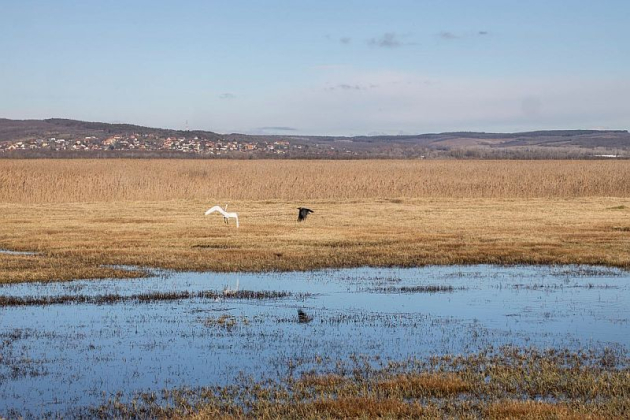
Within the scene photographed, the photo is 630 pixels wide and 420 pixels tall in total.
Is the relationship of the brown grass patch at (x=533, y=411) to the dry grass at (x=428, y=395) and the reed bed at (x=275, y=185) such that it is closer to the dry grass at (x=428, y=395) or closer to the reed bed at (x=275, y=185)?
the dry grass at (x=428, y=395)

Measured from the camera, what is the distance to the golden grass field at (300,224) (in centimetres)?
2411

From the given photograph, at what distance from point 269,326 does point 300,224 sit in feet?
61.0

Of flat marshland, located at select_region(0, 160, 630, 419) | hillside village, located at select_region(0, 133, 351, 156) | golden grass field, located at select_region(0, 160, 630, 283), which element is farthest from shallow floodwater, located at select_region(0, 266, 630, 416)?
hillside village, located at select_region(0, 133, 351, 156)

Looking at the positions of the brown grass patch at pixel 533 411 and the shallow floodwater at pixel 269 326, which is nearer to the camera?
the brown grass patch at pixel 533 411

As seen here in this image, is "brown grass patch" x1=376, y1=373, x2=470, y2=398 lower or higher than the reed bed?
higher

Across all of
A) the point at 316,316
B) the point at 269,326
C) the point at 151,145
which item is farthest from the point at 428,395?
the point at 151,145

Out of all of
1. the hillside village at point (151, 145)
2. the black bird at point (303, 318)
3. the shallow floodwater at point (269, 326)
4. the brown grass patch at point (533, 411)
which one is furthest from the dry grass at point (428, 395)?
the hillside village at point (151, 145)

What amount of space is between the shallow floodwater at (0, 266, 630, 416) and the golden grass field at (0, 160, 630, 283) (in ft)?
8.45

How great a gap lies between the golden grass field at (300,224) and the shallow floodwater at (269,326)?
2.57m

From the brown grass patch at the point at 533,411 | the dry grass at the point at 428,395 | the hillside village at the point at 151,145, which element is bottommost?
the hillside village at the point at 151,145

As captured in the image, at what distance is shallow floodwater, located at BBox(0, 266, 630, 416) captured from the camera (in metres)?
12.0

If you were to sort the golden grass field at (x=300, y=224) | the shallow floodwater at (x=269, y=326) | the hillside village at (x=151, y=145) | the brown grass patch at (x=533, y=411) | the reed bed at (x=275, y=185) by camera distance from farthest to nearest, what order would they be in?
the hillside village at (x=151, y=145) < the reed bed at (x=275, y=185) < the golden grass field at (x=300, y=224) < the shallow floodwater at (x=269, y=326) < the brown grass patch at (x=533, y=411)

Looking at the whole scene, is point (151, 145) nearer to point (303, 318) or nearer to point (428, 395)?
point (303, 318)

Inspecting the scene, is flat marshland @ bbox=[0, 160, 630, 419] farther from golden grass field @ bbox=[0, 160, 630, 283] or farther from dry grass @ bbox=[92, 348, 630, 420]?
golden grass field @ bbox=[0, 160, 630, 283]
